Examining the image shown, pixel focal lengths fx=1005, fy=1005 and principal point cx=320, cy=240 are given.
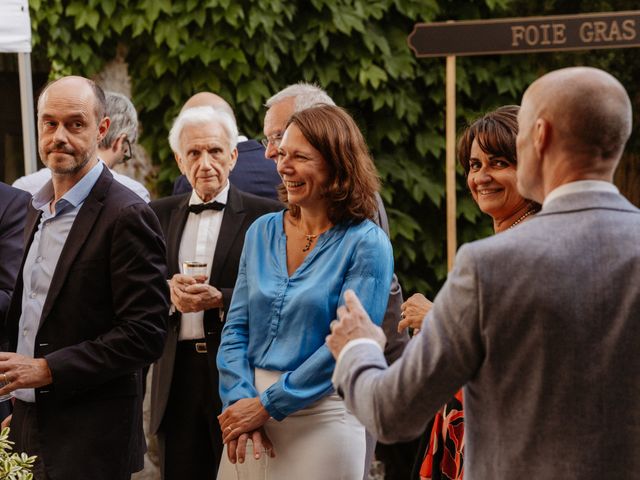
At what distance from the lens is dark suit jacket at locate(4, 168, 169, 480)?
2893 mm

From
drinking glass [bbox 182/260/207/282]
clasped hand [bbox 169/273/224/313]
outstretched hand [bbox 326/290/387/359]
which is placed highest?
outstretched hand [bbox 326/290/387/359]

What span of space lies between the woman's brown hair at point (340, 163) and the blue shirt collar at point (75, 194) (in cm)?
64

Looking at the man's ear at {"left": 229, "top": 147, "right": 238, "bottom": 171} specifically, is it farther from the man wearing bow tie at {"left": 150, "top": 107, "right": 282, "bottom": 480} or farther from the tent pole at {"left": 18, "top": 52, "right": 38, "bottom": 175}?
the tent pole at {"left": 18, "top": 52, "right": 38, "bottom": 175}

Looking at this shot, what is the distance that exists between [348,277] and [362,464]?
0.54 m

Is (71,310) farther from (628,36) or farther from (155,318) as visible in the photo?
(628,36)

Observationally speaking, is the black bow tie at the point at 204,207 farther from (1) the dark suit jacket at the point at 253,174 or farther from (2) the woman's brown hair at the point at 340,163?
(2) the woman's brown hair at the point at 340,163

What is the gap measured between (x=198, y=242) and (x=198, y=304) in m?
0.38

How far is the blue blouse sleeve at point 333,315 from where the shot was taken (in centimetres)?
274

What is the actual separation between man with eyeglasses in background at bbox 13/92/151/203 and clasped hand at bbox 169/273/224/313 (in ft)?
2.69

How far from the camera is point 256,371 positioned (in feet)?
9.57

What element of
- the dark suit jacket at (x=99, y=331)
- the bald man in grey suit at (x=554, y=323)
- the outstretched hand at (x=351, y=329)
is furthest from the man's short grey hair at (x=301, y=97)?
the bald man in grey suit at (x=554, y=323)

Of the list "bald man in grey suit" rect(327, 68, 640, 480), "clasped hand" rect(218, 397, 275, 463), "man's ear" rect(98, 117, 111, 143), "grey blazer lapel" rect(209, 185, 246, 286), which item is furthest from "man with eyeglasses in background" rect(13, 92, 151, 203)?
"bald man in grey suit" rect(327, 68, 640, 480)

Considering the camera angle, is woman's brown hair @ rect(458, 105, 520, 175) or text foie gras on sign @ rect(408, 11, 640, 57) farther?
text foie gras on sign @ rect(408, 11, 640, 57)

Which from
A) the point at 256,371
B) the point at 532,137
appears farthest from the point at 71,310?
the point at 532,137
